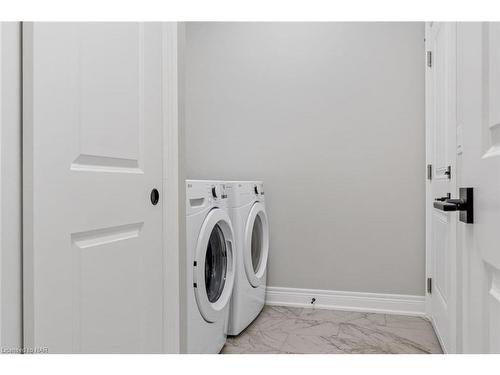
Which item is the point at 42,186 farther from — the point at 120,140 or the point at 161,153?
the point at 161,153

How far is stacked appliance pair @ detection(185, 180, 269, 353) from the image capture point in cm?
155

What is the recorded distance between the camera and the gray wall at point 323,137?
250cm

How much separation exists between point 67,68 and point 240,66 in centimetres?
207

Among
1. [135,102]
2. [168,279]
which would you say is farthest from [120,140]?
[168,279]

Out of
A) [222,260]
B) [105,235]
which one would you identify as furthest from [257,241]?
[105,235]

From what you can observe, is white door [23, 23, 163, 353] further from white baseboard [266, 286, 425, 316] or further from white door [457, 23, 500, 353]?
white baseboard [266, 286, 425, 316]

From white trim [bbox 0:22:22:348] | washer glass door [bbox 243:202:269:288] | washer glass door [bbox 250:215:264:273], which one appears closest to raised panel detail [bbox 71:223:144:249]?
white trim [bbox 0:22:22:348]

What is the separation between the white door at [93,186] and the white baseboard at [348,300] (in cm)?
158

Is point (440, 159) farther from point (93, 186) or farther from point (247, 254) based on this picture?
point (93, 186)

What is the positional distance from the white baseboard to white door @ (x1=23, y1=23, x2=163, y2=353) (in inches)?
62.1

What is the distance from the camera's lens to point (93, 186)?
36.3 inches

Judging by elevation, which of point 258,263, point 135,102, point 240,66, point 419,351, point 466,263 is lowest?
point 419,351

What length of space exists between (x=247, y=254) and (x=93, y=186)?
136cm

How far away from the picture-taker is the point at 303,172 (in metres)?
2.67
